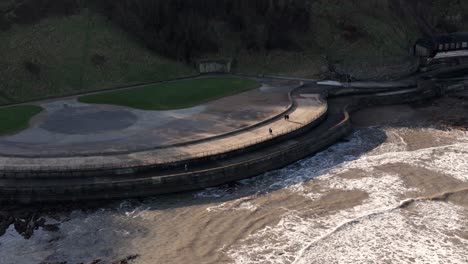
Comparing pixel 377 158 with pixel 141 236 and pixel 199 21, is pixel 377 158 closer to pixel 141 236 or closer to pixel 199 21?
pixel 141 236

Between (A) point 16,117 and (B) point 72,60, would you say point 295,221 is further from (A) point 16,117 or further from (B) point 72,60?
(B) point 72,60

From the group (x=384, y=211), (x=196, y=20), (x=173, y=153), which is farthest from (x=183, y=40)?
(x=384, y=211)

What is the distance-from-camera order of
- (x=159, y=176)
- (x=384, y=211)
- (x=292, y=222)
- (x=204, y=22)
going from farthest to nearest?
(x=204, y=22) < (x=159, y=176) < (x=384, y=211) < (x=292, y=222)

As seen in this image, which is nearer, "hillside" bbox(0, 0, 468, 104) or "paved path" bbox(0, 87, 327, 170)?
"paved path" bbox(0, 87, 327, 170)

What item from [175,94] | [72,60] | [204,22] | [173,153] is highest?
[204,22]

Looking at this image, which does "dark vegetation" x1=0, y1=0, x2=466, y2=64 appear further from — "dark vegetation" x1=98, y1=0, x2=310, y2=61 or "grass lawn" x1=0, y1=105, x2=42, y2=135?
"grass lawn" x1=0, y1=105, x2=42, y2=135

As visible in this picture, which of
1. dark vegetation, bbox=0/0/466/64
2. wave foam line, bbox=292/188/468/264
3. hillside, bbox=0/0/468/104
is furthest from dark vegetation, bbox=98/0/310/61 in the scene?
wave foam line, bbox=292/188/468/264
